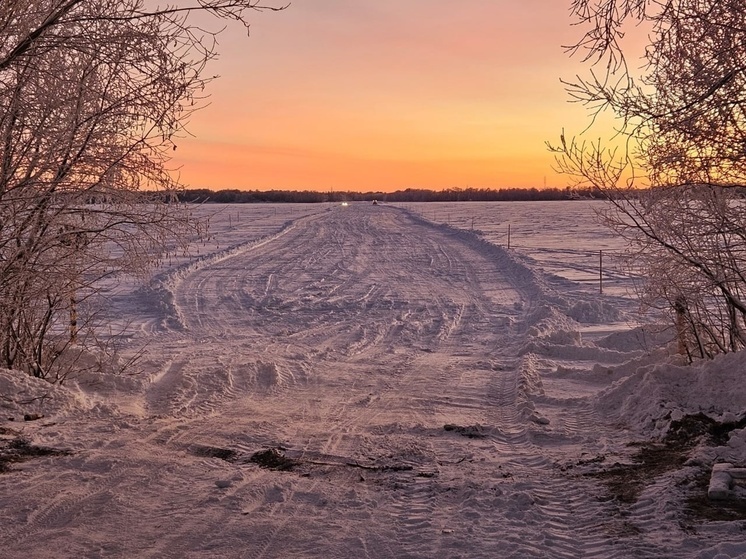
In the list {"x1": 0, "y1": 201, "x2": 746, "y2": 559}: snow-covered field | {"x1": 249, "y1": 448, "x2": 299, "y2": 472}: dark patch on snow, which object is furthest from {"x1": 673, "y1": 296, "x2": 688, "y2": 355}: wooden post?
{"x1": 249, "y1": 448, "x2": 299, "y2": 472}: dark patch on snow

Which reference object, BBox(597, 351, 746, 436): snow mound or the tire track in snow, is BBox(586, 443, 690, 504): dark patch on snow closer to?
the tire track in snow

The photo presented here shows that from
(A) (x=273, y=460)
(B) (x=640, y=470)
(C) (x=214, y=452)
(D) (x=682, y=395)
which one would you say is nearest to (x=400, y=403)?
(A) (x=273, y=460)

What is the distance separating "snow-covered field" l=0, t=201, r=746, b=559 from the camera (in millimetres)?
4973

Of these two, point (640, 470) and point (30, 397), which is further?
point (30, 397)

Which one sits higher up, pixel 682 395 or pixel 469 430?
pixel 682 395

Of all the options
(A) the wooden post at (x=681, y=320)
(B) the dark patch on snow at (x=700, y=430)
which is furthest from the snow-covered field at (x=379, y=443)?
(A) the wooden post at (x=681, y=320)

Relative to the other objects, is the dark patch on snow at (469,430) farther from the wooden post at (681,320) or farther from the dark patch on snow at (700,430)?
the wooden post at (681,320)

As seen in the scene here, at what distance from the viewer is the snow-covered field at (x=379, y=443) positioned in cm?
497

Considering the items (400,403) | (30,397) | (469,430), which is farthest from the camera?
(400,403)

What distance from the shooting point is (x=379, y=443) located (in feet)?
24.1

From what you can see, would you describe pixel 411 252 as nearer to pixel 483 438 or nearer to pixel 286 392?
pixel 286 392

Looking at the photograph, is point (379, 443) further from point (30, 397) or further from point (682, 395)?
point (30, 397)

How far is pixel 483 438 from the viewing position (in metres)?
7.64

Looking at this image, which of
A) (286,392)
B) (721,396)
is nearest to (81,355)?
(286,392)
